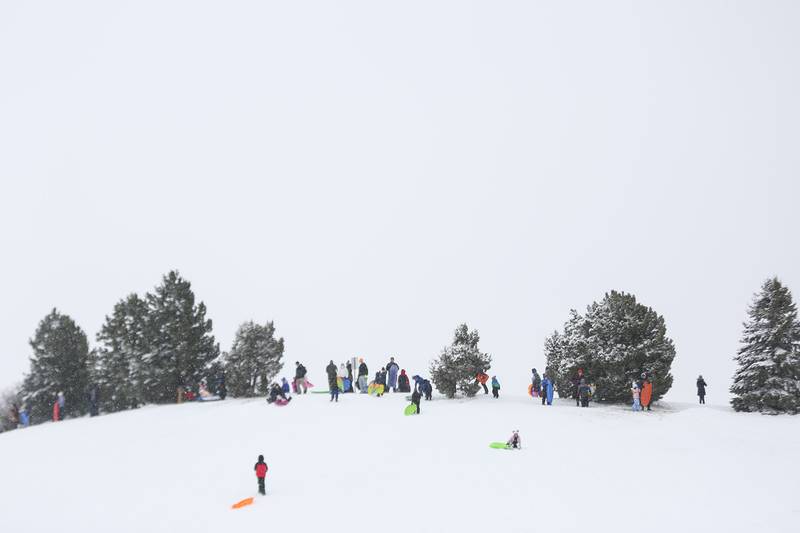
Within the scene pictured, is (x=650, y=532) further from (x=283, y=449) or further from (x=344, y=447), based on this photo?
(x=283, y=449)

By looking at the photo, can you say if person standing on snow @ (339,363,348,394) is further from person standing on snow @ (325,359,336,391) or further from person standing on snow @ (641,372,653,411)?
person standing on snow @ (641,372,653,411)

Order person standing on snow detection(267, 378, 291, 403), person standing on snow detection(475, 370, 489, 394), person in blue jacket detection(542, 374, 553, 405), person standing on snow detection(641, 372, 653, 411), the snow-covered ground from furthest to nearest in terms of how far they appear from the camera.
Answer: person standing on snow detection(475, 370, 489, 394) < person standing on snow detection(267, 378, 291, 403) < person in blue jacket detection(542, 374, 553, 405) < person standing on snow detection(641, 372, 653, 411) < the snow-covered ground

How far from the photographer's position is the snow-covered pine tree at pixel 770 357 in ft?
104

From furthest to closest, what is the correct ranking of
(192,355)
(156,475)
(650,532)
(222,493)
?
(192,355) → (156,475) → (222,493) → (650,532)

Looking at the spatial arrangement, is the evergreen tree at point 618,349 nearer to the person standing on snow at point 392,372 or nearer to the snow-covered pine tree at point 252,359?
the person standing on snow at point 392,372

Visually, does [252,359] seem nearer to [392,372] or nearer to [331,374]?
[331,374]

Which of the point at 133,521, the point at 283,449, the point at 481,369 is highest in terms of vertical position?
the point at 481,369

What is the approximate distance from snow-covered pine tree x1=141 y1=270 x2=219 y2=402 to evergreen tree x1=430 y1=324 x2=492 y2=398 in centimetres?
2039

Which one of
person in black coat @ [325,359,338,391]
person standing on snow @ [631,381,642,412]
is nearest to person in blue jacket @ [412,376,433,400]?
person in black coat @ [325,359,338,391]

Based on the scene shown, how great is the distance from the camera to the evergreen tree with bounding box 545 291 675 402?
35531 mm

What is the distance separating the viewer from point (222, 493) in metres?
23.4

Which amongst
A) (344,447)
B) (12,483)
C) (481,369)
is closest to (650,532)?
(344,447)

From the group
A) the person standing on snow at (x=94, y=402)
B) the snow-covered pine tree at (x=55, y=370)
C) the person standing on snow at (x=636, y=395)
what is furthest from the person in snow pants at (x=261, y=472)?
the snow-covered pine tree at (x=55, y=370)

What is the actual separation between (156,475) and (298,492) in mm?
8629
